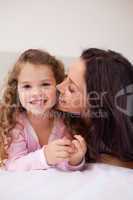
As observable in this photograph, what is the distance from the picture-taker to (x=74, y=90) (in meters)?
1.00

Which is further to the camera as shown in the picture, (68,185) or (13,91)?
(13,91)

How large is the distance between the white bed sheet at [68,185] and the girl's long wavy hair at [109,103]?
0.09m

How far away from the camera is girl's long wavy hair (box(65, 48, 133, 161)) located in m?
0.95

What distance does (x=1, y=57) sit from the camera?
3.64 feet

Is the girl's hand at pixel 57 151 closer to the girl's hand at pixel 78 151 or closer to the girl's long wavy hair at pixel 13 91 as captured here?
the girl's hand at pixel 78 151

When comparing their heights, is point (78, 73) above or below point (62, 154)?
above

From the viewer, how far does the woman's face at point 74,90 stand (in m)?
0.99

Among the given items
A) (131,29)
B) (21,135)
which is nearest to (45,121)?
(21,135)

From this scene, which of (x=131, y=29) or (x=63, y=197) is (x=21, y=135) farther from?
(x=131, y=29)

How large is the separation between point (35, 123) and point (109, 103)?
0.23 m

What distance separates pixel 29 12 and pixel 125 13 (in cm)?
31

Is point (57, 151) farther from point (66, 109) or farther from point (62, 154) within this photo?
point (66, 109)

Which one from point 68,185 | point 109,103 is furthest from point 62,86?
point 68,185

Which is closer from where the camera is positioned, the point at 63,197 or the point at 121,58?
the point at 63,197
